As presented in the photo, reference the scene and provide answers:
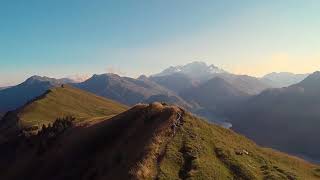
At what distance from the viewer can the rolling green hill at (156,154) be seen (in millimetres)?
62750

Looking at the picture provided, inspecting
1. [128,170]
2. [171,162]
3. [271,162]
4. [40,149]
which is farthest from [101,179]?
[40,149]

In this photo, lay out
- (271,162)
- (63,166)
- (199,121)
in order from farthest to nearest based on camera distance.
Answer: (63,166)
(199,121)
(271,162)

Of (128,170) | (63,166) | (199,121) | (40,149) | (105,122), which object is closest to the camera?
(128,170)

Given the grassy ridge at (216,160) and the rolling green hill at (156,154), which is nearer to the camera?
the grassy ridge at (216,160)

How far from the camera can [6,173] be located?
4018 inches

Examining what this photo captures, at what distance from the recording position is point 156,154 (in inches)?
2557

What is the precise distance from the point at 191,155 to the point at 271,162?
15274mm

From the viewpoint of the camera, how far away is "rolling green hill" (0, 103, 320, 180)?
62750 mm

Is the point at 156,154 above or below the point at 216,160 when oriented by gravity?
above

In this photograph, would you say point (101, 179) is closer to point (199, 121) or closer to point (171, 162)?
point (171, 162)

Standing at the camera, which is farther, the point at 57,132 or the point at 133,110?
the point at 57,132

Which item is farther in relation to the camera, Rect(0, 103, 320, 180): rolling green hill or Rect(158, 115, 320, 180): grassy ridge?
Rect(0, 103, 320, 180): rolling green hill

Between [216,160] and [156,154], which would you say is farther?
[216,160]

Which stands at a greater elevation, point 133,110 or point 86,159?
point 133,110
